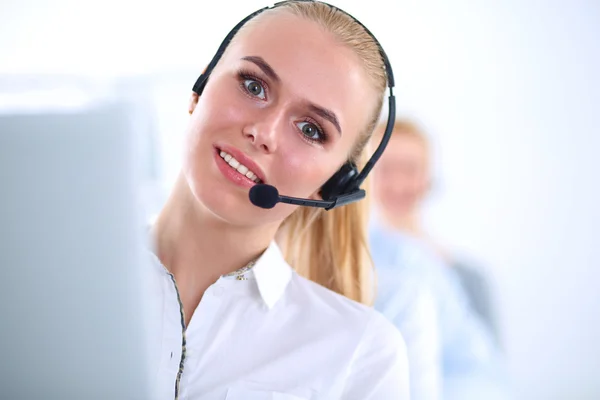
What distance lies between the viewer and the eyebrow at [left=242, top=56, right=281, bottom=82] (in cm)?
94

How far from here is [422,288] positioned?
1752 millimetres

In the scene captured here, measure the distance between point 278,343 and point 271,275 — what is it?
0.40ft

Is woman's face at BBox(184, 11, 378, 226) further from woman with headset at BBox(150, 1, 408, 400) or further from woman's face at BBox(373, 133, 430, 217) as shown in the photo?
woman's face at BBox(373, 133, 430, 217)

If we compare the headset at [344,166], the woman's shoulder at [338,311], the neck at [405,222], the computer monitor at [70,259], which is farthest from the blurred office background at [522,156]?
the computer monitor at [70,259]

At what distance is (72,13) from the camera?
208 centimetres

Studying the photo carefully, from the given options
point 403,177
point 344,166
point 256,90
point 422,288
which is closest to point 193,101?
point 256,90

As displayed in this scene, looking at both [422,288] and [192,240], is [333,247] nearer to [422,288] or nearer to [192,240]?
[192,240]

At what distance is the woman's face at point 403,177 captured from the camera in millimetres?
2836

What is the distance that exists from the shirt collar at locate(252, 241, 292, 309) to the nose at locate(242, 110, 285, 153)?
0.25 meters

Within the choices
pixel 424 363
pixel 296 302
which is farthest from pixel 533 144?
pixel 296 302

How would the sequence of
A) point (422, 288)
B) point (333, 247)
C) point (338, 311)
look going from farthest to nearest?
point (422, 288)
point (333, 247)
point (338, 311)

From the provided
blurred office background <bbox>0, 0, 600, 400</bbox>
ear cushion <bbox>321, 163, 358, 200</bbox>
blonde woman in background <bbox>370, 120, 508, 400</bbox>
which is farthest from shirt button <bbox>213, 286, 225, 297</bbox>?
blurred office background <bbox>0, 0, 600, 400</bbox>

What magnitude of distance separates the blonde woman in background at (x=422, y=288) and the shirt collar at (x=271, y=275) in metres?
0.46

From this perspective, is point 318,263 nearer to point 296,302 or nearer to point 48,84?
point 296,302
